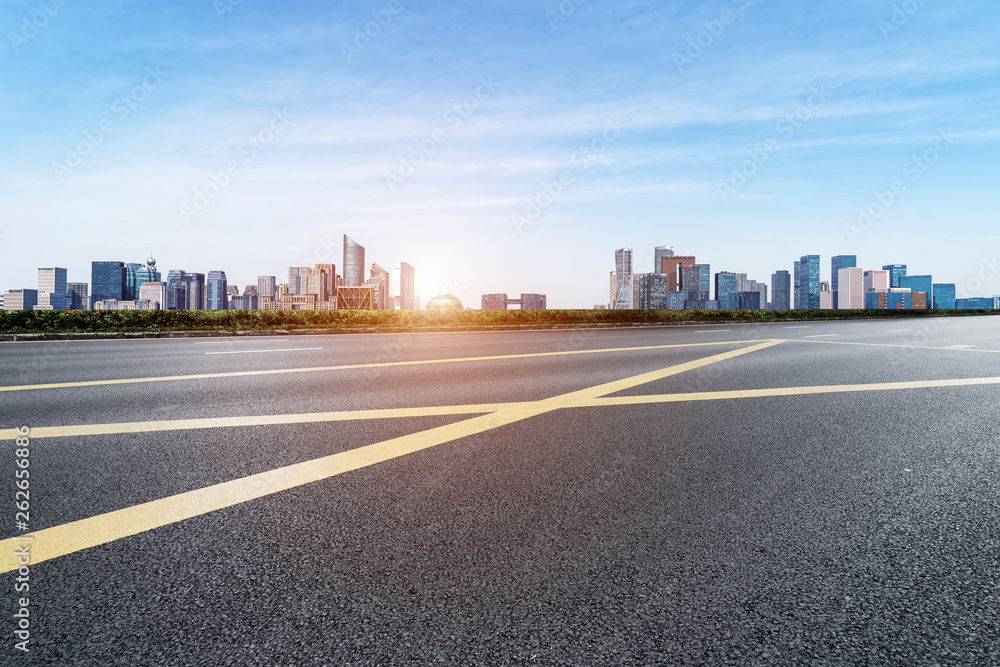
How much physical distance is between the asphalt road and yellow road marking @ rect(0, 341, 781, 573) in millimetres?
19

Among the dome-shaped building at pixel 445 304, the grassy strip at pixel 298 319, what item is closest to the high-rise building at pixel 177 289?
the dome-shaped building at pixel 445 304

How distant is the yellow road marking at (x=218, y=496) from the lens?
2494 mm

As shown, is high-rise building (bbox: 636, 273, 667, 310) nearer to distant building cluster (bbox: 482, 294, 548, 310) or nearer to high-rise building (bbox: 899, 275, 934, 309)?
distant building cluster (bbox: 482, 294, 548, 310)

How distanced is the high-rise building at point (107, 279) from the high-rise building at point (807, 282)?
114 meters

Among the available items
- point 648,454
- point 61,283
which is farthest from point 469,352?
point 61,283

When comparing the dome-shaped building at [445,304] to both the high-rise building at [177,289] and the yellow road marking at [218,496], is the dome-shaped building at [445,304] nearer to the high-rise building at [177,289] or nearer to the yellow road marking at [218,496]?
Result: the yellow road marking at [218,496]

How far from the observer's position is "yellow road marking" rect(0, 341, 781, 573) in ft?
8.18

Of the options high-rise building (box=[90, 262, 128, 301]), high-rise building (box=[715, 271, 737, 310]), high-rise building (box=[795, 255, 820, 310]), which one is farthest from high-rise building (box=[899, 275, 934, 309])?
high-rise building (box=[90, 262, 128, 301])

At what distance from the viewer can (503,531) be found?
2.60 metres

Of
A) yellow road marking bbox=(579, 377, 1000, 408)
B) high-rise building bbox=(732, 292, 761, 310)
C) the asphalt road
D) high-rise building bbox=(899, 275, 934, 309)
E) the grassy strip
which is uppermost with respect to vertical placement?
high-rise building bbox=(899, 275, 934, 309)

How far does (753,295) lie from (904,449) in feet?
308

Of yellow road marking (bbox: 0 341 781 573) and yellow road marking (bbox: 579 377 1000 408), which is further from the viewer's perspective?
yellow road marking (bbox: 579 377 1000 408)

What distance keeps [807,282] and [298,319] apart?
354ft

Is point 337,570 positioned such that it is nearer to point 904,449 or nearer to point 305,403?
point 305,403
